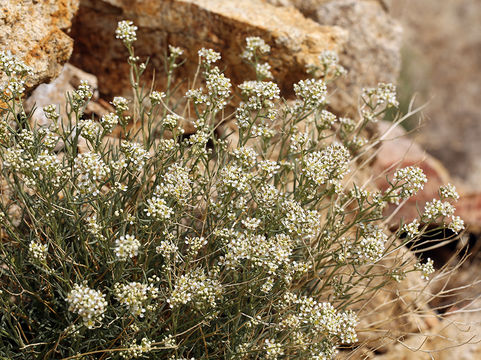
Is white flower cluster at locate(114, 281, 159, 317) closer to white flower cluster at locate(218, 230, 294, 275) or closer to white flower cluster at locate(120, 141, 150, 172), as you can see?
white flower cluster at locate(218, 230, 294, 275)

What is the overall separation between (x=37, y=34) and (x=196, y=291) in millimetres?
1973

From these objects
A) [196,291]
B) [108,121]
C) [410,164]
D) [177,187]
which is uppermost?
[108,121]

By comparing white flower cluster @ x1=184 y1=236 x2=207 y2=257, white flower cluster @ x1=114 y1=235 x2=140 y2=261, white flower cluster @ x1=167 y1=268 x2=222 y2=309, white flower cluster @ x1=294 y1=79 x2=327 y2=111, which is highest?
white flower cluster @ x1=294 y1=79 x2=327 y2=111

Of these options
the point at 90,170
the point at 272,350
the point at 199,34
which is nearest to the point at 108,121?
the point at 90,170

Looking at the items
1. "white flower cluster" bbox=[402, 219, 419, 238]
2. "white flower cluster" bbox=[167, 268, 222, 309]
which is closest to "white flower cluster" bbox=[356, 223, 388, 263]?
"white flower cluster" bbox=[402, 219, 419, 238]

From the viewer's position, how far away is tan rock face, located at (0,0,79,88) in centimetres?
318

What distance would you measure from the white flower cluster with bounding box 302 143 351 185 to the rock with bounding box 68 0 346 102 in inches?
55.6

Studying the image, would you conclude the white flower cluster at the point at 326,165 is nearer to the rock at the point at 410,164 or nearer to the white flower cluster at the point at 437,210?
the white flower cluster at the point at 437,210

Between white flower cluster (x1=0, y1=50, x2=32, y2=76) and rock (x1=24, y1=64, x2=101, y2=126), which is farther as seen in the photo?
rock (x1=24, y1=64, x2=101, y2=126)

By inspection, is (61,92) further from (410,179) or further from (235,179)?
(410,179)

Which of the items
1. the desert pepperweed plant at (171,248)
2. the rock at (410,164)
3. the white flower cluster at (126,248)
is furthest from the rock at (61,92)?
the rock at (410,164)

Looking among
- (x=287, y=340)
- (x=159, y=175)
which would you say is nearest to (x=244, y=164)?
(x=159, y=175)

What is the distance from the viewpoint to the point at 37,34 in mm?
3303

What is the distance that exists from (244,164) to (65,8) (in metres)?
1.85
